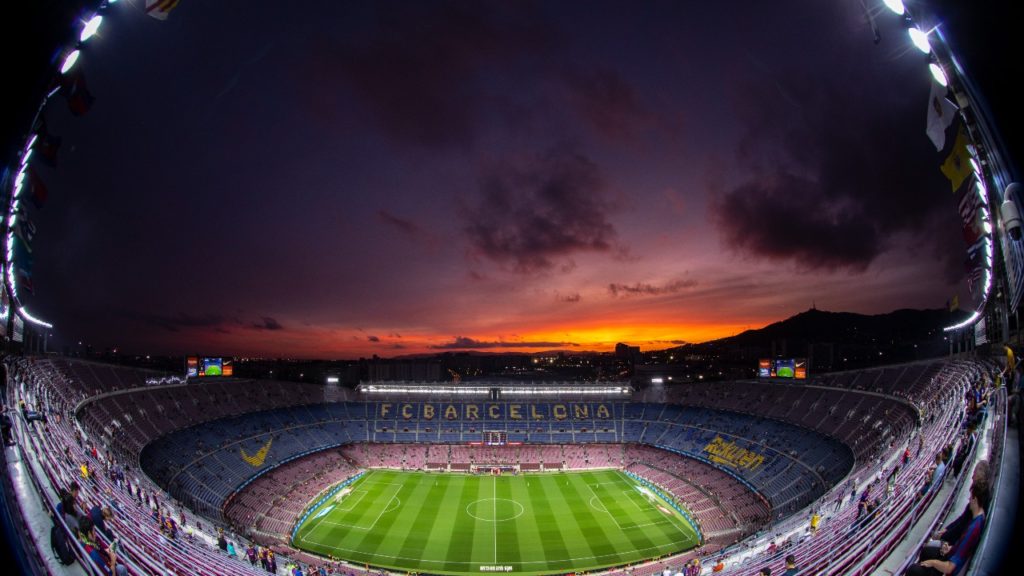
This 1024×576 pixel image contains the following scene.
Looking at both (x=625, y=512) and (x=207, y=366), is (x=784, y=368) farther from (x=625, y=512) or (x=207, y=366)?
(x=207, y=366)

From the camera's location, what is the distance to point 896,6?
22.6 ft

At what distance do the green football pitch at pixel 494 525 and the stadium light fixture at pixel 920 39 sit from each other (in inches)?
1165

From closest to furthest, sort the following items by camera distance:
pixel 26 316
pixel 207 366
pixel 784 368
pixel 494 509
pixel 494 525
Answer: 1. pixel 26 316
2. pixel 494 525
3. pixel 494 509
4. pixel 784 368
5. pixel 207 366

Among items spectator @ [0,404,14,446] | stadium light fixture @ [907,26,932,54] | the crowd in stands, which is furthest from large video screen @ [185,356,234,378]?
stadium light fixture @ [907,26,932,54]

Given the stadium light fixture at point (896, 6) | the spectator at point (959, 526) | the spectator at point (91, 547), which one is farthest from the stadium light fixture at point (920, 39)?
the spectator at point (91, 547)

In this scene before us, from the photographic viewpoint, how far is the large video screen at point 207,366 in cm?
4828

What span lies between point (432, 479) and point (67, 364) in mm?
32228

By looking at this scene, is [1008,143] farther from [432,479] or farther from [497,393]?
[497,393]

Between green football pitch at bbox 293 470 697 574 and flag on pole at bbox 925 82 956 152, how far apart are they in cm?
2833

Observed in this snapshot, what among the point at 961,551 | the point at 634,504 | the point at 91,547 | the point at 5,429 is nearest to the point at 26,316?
the point at 5,429

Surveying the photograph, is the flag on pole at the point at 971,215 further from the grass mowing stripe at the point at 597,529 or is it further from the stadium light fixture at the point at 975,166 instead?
the grass mowing stripe at the point at 597,529

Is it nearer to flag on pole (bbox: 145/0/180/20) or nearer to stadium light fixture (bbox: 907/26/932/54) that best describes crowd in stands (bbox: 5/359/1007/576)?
stadium light fixture (bbox: 907/26/932/54)

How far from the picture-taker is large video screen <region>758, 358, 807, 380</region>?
157ft

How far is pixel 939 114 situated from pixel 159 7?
1362 cm
